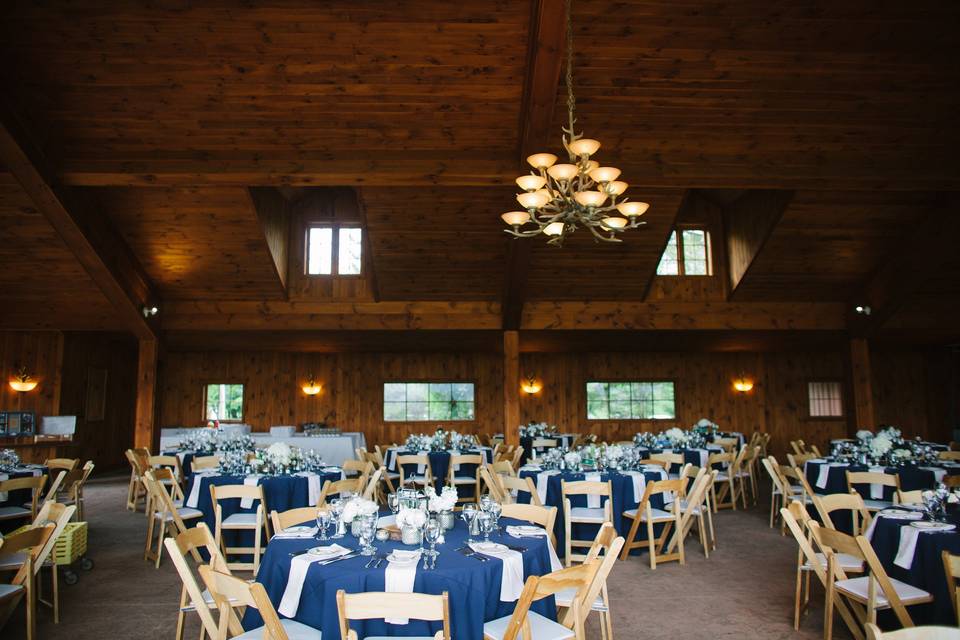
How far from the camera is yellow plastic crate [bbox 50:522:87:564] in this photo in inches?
232

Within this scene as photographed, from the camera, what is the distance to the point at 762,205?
11367mm

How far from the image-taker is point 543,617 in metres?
3.64

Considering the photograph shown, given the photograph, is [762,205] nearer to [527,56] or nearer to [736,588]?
[527,56]

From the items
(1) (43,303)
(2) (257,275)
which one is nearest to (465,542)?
(2) (257,275)

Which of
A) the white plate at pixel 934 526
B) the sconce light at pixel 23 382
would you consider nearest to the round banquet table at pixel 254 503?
the white plate at pixel 934 526

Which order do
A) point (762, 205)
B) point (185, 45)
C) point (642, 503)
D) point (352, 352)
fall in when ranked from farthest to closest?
point (352, 352), point (762, 205), point (185, 45), point (642, 503)

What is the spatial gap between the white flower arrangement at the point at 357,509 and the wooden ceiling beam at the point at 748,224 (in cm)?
869

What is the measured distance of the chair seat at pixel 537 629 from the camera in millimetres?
3338

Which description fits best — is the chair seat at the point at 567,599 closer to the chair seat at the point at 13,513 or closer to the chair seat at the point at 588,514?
the chair seat at the point at 588,514

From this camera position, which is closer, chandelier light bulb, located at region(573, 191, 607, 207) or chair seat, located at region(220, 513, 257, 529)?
chandelier light bulb, located at region(573, 191, 607, 207)

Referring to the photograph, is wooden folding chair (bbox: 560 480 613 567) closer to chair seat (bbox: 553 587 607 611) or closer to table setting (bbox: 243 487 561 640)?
chair seat (bbox: 553 587 607 611)

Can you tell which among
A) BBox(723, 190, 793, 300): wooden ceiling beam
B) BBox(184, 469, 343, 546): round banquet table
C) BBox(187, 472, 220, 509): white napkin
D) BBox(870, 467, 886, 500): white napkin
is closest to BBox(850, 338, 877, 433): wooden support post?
BBox(723, 190, 793, 300): wooden ceiling beam

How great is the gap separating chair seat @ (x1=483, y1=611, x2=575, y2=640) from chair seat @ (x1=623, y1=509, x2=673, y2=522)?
9.98 feet

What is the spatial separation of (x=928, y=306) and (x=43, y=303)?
1578cm
